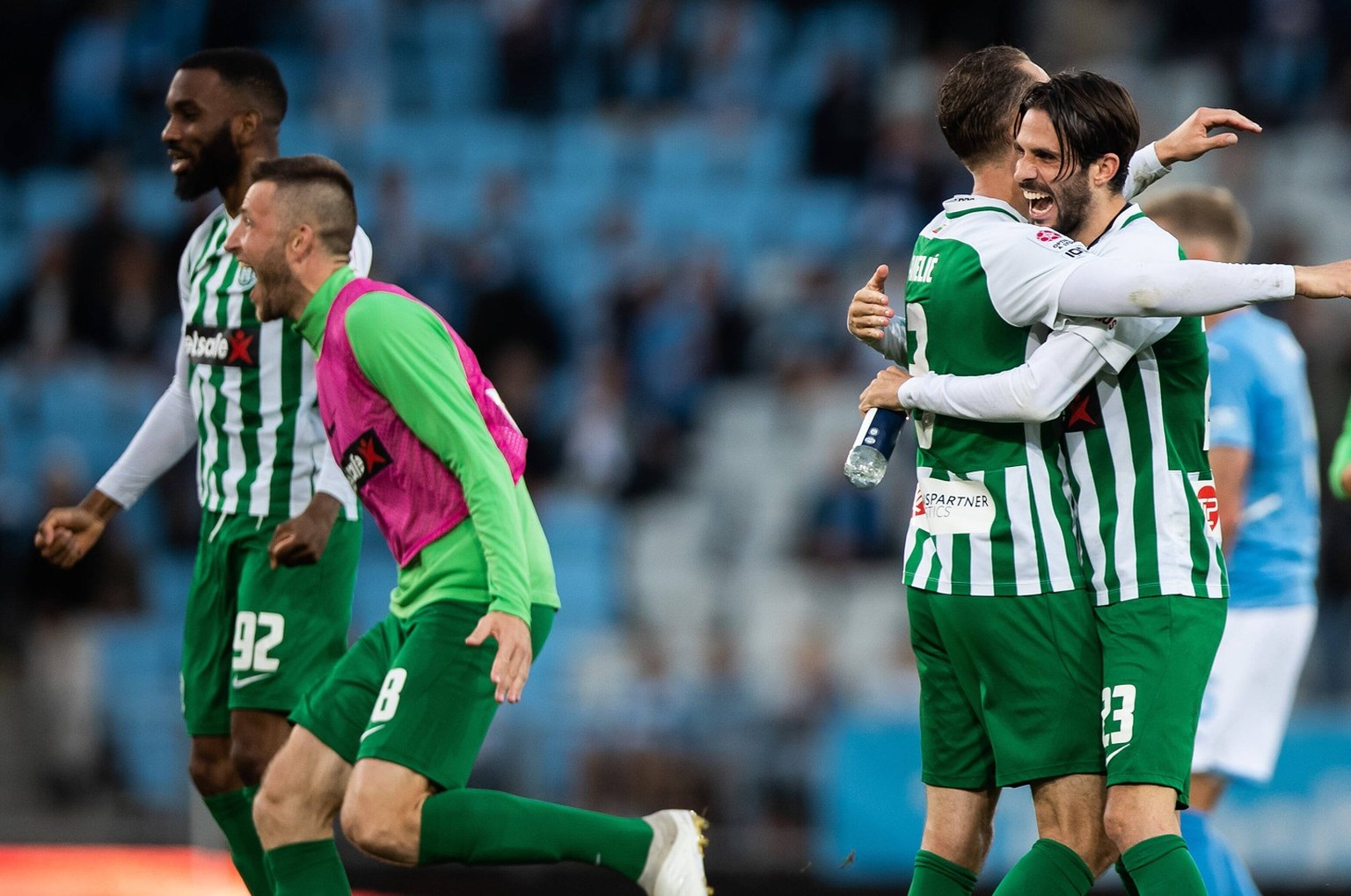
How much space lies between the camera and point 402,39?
13.5 meters

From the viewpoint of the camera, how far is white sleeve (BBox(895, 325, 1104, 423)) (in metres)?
3.68

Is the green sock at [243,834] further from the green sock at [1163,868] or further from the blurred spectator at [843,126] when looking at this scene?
the blurred spectator at [843,126]

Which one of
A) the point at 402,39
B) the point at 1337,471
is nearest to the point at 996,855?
the point at 1337,471

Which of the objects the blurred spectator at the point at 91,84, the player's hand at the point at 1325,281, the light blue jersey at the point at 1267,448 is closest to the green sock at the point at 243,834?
the light blue jersey at the point at 1267,448

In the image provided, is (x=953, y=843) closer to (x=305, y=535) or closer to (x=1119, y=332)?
(x=1119, y=332)

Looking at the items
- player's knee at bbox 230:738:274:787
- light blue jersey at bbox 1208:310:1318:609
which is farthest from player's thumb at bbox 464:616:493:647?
light blue jersey at bbox 1208:310:1318:609

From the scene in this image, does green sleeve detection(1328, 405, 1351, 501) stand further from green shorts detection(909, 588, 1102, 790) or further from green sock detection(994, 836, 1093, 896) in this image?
green sock detection(994, 836, 1093, 896)

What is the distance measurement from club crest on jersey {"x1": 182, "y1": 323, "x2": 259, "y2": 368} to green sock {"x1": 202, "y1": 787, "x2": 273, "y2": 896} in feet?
3.92

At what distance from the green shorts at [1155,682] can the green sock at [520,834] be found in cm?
113

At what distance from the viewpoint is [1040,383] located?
3676 mm

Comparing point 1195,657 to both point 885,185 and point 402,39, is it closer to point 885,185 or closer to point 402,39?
point 885,185

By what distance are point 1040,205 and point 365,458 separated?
1658 millimetres

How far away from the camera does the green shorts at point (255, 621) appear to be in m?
4.93

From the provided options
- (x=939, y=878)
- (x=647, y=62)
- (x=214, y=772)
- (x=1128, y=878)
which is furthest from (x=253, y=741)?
(x=647, y=62)
